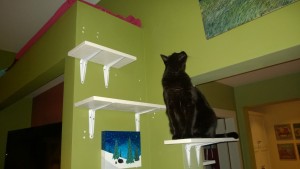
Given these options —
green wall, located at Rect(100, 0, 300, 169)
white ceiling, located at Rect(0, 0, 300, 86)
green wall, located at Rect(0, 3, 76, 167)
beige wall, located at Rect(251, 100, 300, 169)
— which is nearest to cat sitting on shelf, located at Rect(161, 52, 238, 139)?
green wall, located at Rect(100, 0, 300, 169)

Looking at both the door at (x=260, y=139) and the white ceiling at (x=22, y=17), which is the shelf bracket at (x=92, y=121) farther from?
the door at (x=260, y=139)

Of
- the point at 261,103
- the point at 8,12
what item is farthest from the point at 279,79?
the point at 8,12

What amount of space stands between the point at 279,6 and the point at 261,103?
2817 millimetres

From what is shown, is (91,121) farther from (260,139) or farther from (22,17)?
(260,139)

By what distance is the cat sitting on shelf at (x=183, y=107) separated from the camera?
1302 millimetres

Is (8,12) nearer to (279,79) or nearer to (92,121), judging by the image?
(92,121)

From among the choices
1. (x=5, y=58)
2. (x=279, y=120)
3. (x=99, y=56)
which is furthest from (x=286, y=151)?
(x=5, y=58)

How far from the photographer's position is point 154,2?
185 centimetres

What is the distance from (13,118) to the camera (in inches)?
133

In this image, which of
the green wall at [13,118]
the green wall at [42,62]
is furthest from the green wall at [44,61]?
the green wall at [13,118]

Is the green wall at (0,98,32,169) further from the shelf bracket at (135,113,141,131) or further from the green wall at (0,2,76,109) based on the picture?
the shelf bracket at (135,113,141,131)

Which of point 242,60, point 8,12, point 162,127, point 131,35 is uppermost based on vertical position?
point 8,12

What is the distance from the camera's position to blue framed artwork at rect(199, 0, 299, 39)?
1144 millimetres

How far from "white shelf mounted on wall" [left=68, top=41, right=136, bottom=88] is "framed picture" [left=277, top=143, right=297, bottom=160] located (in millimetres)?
4531
